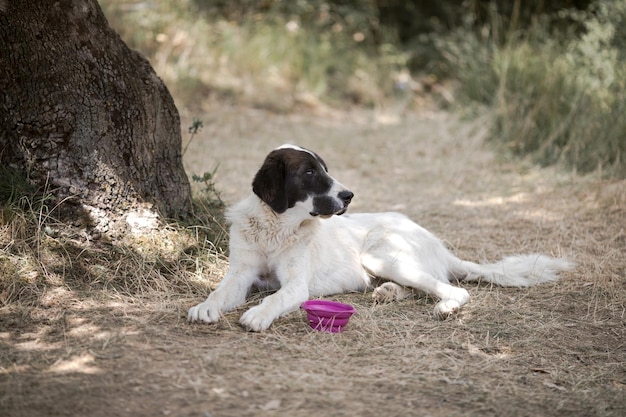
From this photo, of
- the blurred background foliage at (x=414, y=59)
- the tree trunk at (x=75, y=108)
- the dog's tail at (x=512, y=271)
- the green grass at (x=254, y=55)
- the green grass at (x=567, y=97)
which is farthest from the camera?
the green grass at (x=254, y=55)

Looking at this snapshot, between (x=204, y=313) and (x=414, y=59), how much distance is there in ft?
36.9

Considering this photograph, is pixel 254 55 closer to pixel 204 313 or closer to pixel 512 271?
pixel 512 271

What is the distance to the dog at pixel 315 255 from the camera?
4312 mm

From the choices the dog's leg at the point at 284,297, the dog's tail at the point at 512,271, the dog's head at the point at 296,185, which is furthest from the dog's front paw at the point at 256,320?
the dog's tail at the point at 512,271

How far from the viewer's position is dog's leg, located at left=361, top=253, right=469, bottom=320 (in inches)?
171

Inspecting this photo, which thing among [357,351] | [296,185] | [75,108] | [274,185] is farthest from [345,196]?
[75,108]

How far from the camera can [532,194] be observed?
741 centimetres

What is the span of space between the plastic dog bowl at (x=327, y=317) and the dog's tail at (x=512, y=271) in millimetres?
1412

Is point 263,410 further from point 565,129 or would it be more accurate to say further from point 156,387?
point 565,129

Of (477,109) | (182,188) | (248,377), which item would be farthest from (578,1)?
(248,377)

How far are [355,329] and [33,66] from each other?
2.66 meters

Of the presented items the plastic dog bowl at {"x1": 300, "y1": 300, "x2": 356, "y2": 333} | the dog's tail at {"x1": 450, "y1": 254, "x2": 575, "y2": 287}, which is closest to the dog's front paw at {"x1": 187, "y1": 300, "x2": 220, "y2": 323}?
the plastic dog bowl at {"x1": 300, "y1": 300, "x2": 356, "y2": 333}

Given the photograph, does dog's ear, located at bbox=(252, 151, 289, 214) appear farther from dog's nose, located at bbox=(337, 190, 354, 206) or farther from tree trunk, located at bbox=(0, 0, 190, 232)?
tree trunk, located at bbox=(0, 0, 190, 232)

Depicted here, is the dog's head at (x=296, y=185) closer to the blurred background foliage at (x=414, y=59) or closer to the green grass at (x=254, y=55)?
the blurred background foliage at (x=414, y=59)
